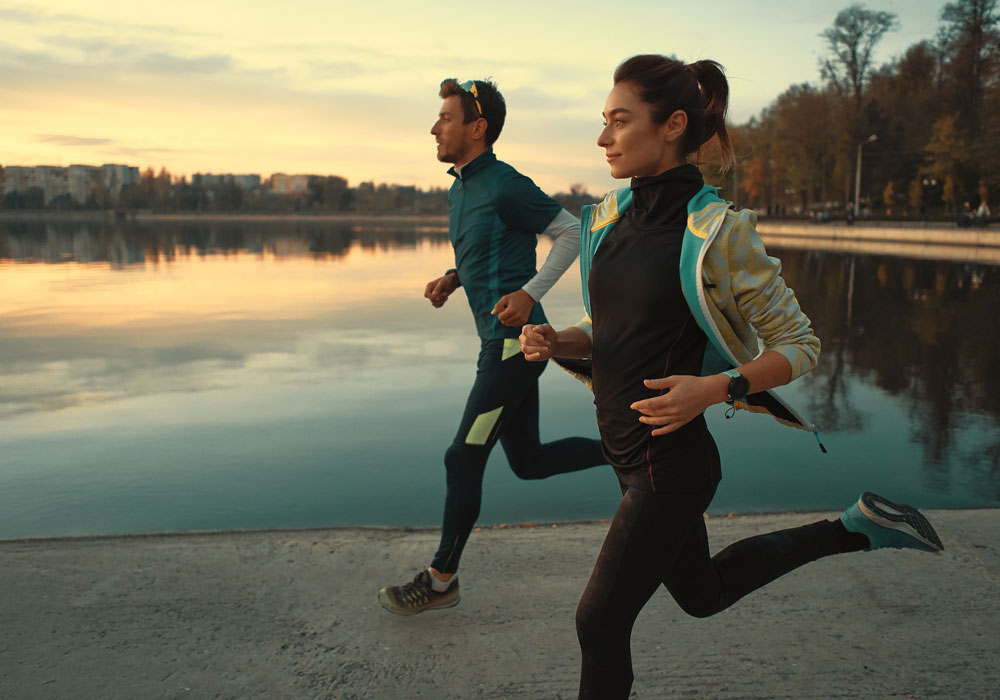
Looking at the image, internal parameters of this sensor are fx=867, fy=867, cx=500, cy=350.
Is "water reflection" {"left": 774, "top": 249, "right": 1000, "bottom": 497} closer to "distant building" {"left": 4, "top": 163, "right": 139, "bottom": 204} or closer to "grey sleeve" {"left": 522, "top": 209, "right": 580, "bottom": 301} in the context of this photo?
"grey sleeve" {"left": 522, "top": 209, "right": 580, "bottom": 301}

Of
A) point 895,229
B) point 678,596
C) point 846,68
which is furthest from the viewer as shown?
point 846,68

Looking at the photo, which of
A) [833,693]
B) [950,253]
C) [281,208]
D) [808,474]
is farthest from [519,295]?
[281,208]

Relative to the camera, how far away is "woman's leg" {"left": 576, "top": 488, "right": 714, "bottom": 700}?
7.29ft

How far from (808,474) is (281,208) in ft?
581

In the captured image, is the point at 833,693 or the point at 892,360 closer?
the point at 833,693

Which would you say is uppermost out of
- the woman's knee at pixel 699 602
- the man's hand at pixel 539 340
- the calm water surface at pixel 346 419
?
the man's hand at pixel 539 340

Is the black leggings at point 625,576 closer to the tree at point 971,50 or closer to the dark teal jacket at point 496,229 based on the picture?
the dark teal jacket at point 496,229

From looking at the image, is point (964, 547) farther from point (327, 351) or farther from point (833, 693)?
point (327, 351)

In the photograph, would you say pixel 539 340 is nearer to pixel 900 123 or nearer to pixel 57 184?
pixel 900 123

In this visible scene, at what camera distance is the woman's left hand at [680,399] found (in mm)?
2061

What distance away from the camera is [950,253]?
29.9 m

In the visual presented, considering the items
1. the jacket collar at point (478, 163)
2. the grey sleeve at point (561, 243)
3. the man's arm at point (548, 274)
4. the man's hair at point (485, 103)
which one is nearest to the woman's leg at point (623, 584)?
the man's arm at point (548, 274)

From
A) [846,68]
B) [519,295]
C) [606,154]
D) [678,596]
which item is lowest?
[678,596]

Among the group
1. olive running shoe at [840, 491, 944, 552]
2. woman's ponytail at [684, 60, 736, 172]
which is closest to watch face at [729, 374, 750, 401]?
woman's ponytail at [684, 60, 736, 172]
